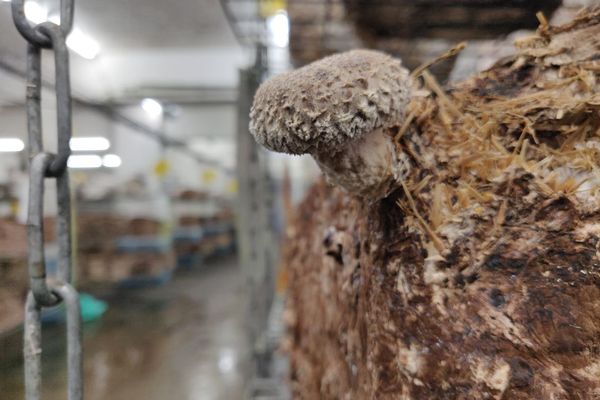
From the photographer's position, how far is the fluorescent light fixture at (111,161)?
3922 millimetres

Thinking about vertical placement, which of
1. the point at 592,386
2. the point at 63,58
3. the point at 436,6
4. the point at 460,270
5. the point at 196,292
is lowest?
the point at 196,292

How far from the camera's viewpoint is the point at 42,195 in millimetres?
369

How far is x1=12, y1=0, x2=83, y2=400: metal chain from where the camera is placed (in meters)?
0.36

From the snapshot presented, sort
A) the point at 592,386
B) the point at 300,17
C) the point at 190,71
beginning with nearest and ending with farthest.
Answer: the point at 592,386 < the point at 300,17 < the point at 190,71

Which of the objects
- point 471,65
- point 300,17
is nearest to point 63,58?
point 300,17

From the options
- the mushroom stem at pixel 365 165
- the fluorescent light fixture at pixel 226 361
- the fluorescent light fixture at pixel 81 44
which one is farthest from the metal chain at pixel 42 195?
the fluorescent light fixture at pixel 226 361

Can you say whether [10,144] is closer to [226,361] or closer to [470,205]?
[470,205]

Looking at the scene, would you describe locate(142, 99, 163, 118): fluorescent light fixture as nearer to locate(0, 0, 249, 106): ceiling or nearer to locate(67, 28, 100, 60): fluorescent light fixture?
locate(0, 0, 249, 106): ceiling

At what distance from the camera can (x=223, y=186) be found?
7582 mm

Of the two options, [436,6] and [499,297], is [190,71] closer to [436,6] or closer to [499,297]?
[436,6]

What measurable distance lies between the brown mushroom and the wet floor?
2.47ft

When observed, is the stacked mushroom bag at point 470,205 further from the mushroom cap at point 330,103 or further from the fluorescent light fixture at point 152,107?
the fluorescent light fixture at point 152,107

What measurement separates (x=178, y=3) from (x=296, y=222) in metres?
0.76

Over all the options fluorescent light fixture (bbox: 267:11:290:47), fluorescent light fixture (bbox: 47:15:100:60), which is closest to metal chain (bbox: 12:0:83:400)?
fluorescent light fixture (bbox: 47:15:100:60)
